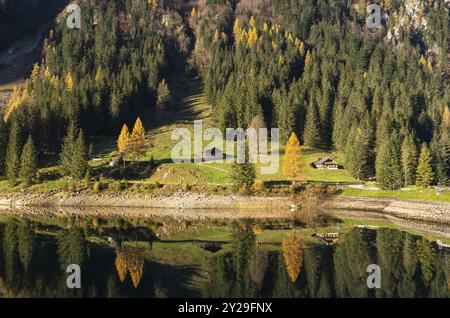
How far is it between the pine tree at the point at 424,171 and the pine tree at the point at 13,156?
84.2 m

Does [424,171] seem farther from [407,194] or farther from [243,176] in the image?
[243,176]

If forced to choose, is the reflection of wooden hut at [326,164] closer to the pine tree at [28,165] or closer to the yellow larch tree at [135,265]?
the pine tree at [28,165]

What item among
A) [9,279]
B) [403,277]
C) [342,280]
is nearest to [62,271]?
[9,279]

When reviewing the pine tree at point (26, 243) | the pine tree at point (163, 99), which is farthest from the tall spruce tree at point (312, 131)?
the pine tree at point (26, 243)

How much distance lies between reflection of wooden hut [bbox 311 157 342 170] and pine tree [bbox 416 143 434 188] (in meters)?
22.1

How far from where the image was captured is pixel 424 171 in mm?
92500

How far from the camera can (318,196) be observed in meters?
95.4

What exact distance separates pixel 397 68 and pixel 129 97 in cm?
9512

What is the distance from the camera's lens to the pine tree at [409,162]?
95312 millimetres

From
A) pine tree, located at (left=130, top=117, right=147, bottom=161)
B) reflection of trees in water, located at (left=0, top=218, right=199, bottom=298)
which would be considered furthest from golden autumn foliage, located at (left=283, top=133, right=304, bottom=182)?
reflection of trees in water, located at (left=0, top=218, right=199, bottom=298)

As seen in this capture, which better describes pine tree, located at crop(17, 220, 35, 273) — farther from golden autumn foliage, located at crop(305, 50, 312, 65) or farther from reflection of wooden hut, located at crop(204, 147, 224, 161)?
golden autumn foliage, located at crop(305, 50, 312, 65)

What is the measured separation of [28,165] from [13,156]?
5659 millimetres

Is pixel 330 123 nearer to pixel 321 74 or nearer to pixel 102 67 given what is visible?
pixel 321 74

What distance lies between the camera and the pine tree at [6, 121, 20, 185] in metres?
105
